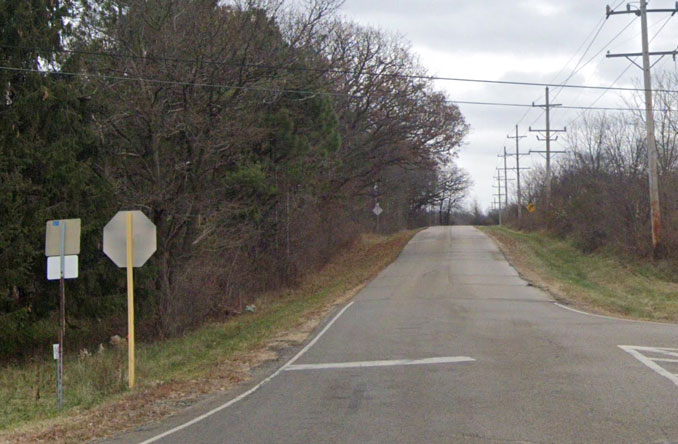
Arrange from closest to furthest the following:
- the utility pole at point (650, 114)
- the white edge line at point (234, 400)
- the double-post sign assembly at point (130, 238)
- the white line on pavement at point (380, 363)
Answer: the white edge line at point (234, 400), the double-post sign assembly at point (130, 238), the white line on pavement at point (380, 363), the utility pole at point (650, 114)

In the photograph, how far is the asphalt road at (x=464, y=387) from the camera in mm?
7895

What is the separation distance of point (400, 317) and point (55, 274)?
1020 centimetres

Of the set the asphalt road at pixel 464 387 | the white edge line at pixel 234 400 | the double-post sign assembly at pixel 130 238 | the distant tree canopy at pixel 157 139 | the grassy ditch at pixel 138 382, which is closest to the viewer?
the asphalt road at pixel 464 387

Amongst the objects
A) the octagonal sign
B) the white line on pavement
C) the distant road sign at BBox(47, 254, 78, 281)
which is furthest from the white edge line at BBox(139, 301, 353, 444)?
the distant road sign at BBox(47, 254, 78, 281)

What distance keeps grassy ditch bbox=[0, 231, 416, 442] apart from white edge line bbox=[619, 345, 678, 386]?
6312 millimetres

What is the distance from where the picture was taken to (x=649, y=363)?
38.2 ft

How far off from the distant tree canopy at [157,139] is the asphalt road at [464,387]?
7981 millimetres

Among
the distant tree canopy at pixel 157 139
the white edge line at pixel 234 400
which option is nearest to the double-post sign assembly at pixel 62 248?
the white edge line at pixel 234 400

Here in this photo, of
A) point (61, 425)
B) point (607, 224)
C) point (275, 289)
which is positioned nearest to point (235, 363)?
point (61, 425)

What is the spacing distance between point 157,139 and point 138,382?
12.7m

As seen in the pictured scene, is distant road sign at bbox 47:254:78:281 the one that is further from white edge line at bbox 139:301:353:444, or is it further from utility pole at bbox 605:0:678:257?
utility pole at bbox 605:0:678:257

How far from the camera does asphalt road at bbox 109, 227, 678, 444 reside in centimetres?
789

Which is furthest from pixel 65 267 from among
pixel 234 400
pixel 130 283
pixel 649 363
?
pixel 649 363

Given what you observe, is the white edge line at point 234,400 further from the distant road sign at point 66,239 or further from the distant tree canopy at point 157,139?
the distant tree canopy at point 157,139
